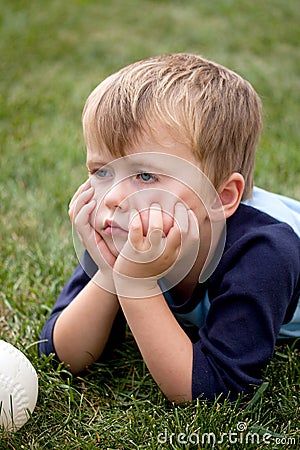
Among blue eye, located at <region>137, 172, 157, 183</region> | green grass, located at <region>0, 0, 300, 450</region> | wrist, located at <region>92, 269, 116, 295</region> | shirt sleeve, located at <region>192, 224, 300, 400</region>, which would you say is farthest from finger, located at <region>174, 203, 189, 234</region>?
green grass, located at <region>0, 0, 300, 450</region>

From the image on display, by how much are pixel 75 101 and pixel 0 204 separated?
1514mm

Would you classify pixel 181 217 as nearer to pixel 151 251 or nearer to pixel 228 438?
pixel 151 251

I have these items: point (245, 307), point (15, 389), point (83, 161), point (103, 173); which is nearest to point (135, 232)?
point (103, 173)

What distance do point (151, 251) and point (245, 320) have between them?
0.35 m

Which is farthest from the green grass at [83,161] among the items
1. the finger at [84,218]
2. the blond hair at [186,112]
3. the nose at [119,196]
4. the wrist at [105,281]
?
the blond hair at [186,112]

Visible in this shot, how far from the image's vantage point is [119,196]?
209 cm

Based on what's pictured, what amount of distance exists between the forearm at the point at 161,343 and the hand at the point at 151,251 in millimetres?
52

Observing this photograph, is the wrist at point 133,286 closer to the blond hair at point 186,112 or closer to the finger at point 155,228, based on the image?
the finger at point 155,228

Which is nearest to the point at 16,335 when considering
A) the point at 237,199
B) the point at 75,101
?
the point at 237,199

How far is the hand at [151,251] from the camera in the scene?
2.01m

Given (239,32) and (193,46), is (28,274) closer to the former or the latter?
(193,46)

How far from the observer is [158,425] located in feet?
6.58

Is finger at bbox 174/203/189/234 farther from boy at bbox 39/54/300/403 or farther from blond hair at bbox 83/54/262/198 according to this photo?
blond hair at bbox 83/54/262/198

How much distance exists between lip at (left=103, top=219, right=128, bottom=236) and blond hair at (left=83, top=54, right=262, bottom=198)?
21 cm
